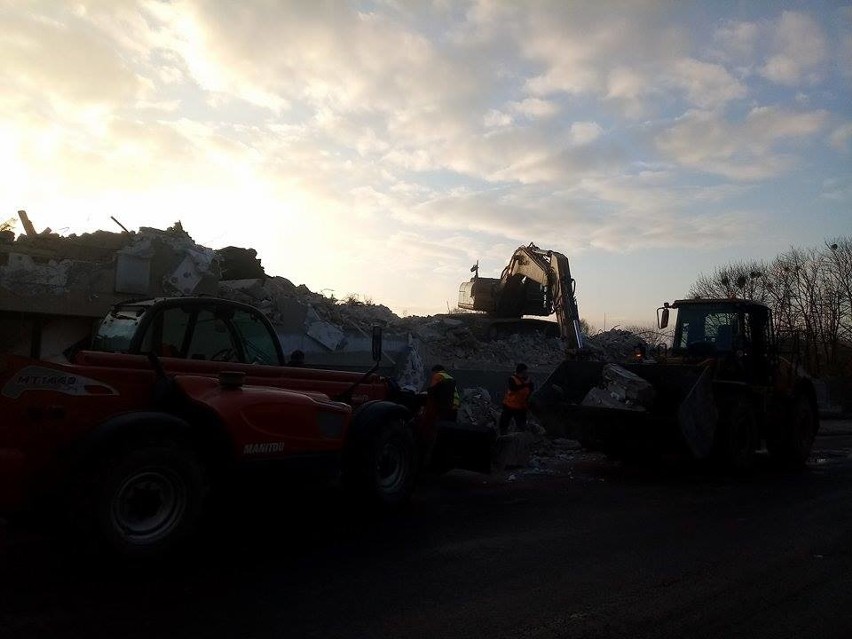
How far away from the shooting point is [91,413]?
503 cm

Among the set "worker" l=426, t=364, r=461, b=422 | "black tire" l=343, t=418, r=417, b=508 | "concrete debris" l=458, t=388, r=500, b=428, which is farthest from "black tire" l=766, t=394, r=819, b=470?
"black tire" l=343, t=418, r=417, b=508

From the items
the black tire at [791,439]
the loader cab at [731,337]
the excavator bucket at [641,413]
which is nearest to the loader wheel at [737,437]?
the excavator bucket at [641,413]

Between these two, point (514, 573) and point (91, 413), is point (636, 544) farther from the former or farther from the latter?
point (91, 413)

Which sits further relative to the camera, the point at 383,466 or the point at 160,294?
the point at 160,294

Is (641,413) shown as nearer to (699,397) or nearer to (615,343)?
A: (699,397)

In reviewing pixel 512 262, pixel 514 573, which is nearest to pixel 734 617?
pixel 514 573

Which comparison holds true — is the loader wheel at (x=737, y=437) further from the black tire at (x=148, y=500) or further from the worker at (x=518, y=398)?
the black tire at (x=148, y=500)

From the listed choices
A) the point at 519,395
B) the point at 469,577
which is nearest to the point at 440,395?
the point at 469,577

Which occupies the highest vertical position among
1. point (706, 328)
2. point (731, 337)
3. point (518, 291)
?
point (518, 291)

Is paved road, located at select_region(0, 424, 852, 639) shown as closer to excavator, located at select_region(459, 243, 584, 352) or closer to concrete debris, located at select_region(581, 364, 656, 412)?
concrete debris, located at select_region(581, 364, 656, 412)

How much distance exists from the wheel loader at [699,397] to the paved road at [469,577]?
6.61ft

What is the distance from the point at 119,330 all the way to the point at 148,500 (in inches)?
76.7

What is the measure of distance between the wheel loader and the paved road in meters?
2.02

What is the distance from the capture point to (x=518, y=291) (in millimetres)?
25844
